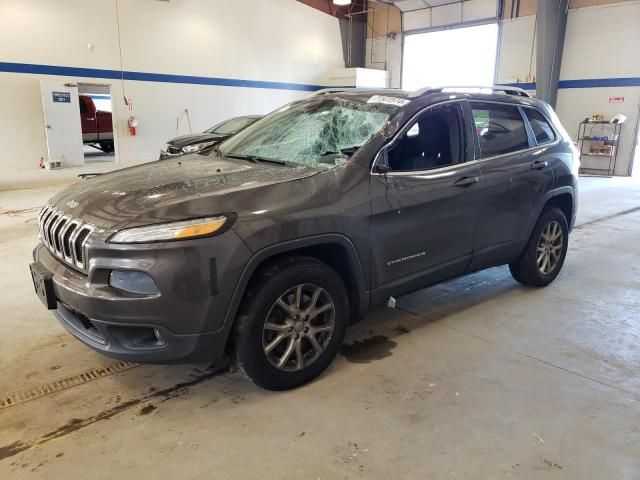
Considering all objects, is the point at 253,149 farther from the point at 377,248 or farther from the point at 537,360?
the point at 537,360

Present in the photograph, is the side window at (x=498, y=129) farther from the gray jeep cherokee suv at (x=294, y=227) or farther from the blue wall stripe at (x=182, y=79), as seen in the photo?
the blue wall stripe at (x=182, y=79)

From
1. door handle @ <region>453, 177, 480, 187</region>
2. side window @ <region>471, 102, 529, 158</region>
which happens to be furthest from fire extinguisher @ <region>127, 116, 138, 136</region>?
door handle @ <region>453, 177, 480, 187</region>

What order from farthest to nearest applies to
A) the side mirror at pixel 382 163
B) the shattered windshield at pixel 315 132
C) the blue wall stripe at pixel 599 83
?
the blue wall stripe at pixel 599 83, the shattered windshield at pixel 315 132, the side mirror at pixel 382 163

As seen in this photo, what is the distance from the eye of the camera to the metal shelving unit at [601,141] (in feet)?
42.2

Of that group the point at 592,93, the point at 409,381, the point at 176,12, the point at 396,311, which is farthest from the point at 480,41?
the point at 409,381

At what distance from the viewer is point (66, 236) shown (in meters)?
2.41

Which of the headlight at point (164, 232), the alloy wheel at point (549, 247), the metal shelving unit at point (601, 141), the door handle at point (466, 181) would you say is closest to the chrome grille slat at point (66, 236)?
the headlight at point (164, 232)

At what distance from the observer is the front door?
111 inches

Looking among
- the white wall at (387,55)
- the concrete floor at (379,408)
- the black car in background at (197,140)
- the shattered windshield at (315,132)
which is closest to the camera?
the concrete floor at (379,408)

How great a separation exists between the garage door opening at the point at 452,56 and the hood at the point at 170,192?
1240cm

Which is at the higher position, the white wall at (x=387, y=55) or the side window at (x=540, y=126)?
the white wall at (x=387, y=55)

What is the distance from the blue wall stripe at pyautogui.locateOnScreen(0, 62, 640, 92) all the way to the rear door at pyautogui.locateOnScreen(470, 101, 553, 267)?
419 inches

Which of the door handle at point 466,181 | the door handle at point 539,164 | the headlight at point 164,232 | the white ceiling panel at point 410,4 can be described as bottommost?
the headlight at point 164,232

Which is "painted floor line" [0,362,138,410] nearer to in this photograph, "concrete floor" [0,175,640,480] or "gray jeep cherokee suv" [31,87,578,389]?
"concrete floor" [0,175,640,480]
